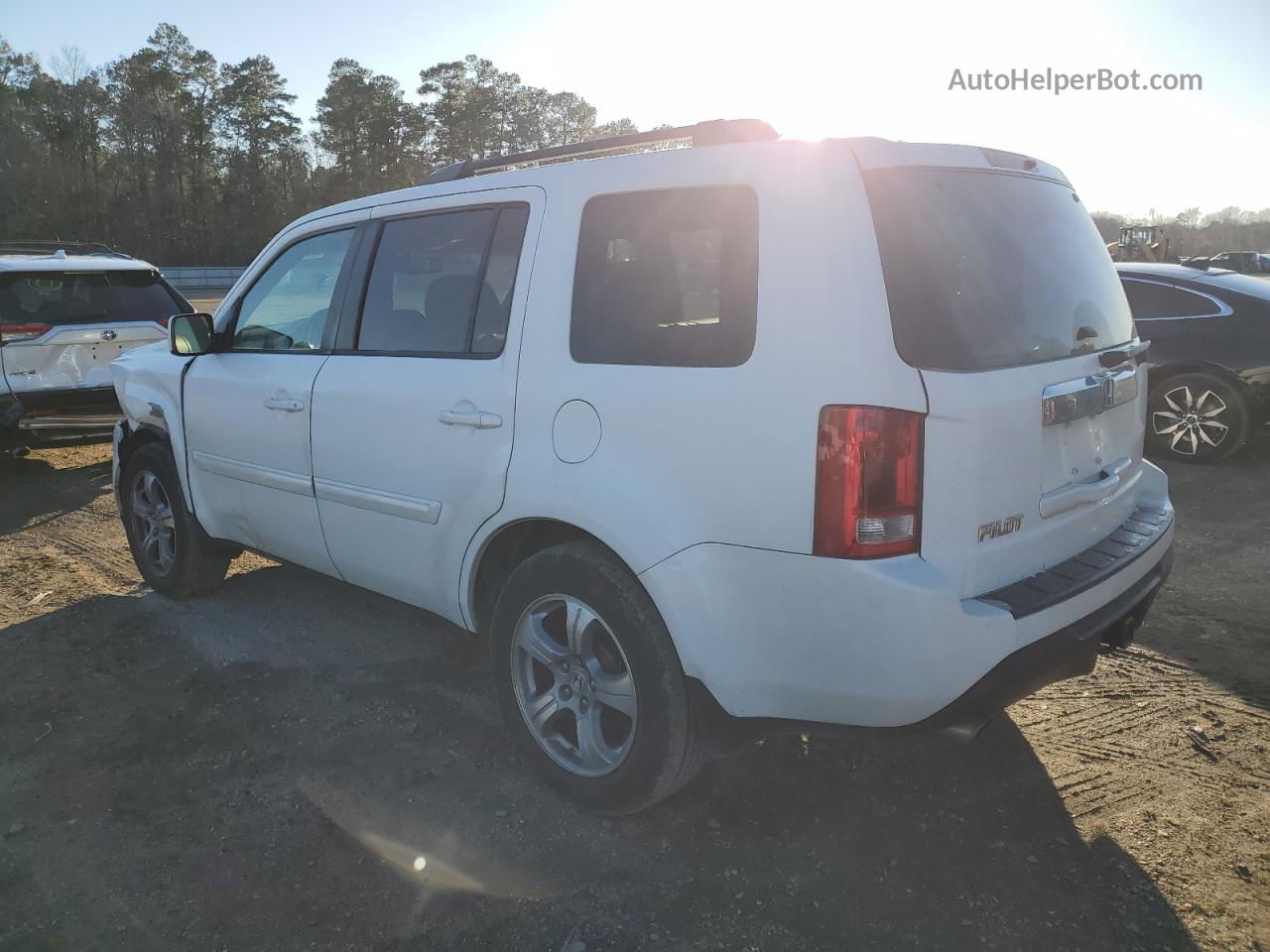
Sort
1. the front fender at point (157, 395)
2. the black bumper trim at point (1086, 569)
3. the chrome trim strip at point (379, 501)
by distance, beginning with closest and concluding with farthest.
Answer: the black bumper trim at point (1086, 569) → the chrome trim strip at point (379, 501) → the front fender at point (157, 395)

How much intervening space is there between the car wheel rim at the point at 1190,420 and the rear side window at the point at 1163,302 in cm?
62

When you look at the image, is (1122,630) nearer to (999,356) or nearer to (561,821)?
(999,356)

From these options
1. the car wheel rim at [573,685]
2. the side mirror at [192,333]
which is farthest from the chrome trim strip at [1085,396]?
the side mirror at [192,333]

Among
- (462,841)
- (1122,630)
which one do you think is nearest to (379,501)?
(462,841)

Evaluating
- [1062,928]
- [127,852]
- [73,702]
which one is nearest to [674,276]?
[1062,928]

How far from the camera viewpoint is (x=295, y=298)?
4012 mm

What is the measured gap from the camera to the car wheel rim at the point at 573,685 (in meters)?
2.73

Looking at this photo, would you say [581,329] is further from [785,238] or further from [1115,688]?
[1115,688]

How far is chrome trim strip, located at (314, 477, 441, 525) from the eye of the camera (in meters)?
3.19

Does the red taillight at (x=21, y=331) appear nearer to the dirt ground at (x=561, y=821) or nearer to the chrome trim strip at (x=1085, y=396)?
the dirt ground at (x=561, y=821)

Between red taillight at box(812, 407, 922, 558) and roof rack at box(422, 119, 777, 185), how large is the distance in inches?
36.3

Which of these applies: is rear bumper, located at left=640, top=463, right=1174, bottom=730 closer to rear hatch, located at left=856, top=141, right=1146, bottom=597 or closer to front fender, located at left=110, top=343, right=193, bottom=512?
rear hatch, located at left=856, top=141, right=1146, bottom=597

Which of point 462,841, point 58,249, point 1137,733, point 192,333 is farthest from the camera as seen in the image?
point 58,249

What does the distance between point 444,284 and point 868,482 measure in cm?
182
